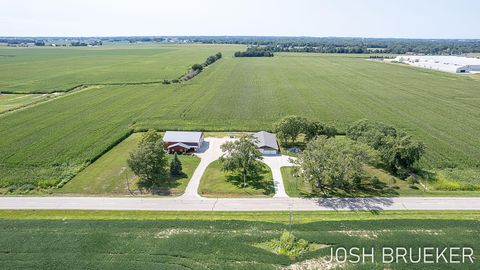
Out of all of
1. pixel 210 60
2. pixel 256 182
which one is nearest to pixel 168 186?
pixel 256 182

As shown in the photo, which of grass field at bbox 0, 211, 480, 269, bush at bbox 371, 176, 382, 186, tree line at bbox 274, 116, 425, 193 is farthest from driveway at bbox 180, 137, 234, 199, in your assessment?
bush at bbox 371, 176, 382, 186

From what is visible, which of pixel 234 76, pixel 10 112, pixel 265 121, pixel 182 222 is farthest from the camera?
pixel 234 76

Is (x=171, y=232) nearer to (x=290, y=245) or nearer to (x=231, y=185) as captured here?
(x=290, y=245)

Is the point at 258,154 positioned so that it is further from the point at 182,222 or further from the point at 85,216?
the point at 85,216

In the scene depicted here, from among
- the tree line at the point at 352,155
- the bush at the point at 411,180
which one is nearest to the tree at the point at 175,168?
the tree line at the point at 352,155

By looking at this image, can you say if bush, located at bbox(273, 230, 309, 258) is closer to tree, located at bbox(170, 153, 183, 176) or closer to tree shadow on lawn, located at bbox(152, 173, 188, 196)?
tree shadow on lawn, located at bbox(152, 173, 188, 196)

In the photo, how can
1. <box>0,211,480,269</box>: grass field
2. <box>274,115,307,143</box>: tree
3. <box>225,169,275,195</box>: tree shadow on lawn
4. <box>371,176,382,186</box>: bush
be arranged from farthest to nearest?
<box>274,115,307,143</box>: tree → <box>371,176,382,186</box>: bush → <box>225,169,275,195</box>: tree shadow on lawn → <box>0,211,480,269</box>: grass field

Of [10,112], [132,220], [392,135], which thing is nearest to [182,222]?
Answer: [132,220]
